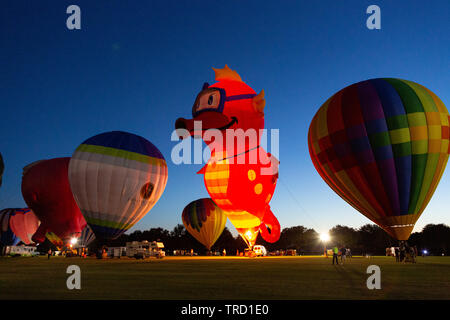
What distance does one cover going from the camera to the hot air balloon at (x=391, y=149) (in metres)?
14.4

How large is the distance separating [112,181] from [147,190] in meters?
2.41

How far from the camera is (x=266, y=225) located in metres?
27.1

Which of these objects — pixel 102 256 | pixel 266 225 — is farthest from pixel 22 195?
pixel 266 225

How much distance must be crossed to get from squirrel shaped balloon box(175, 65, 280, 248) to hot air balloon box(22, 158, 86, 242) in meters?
11.7

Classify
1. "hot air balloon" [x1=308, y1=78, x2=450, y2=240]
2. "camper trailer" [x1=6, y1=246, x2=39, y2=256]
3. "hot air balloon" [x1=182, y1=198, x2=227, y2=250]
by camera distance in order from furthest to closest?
1. "camper trailer" [x1=6, y1=246, x2=39, y2=256]
2. "hot air balloon" [x1=182, y1=198, x2=227, y2=250]
3. "hot air balloon" [x1=308, y1=78, x2=450, y2=240]

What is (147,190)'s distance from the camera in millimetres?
22609

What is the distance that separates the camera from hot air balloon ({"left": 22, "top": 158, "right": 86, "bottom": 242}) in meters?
27.9

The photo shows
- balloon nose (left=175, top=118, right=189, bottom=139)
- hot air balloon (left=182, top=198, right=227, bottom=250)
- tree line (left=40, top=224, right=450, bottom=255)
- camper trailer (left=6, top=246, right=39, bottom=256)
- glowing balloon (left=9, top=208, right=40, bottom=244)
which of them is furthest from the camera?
tree line (left=40, top=224, right=450, bottom=255)

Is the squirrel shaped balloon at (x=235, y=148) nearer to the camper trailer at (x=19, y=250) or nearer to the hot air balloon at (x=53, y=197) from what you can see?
the hot air balloon at (x=53, y=197)

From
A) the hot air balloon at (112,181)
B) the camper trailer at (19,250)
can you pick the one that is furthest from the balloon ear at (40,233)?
the camper trailer at (19,250)

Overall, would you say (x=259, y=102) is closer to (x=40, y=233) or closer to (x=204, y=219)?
(x=204, y=219)

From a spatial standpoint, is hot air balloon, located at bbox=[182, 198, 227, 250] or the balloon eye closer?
the balloon eye

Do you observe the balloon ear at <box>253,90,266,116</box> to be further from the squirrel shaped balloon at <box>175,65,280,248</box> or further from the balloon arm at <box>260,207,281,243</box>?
the balloon arm at <box>260,207,281,243</box>

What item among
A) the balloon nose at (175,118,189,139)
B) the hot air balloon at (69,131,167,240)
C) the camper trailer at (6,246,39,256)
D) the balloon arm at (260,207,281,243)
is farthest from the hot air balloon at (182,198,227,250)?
the camper trailer at (6,246,39,256)
